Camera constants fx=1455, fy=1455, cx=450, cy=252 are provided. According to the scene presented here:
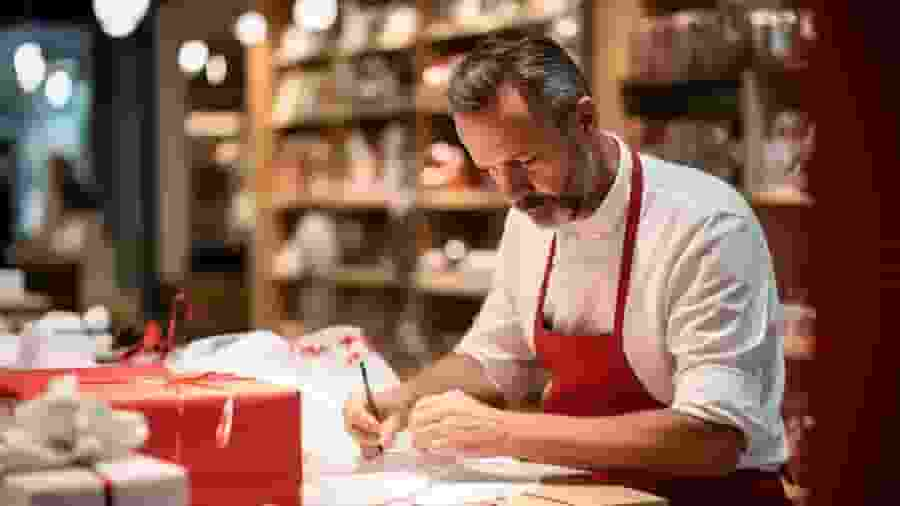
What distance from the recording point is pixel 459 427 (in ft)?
7.43

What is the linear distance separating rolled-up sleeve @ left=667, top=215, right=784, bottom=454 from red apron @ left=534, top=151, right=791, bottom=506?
10 centimetres

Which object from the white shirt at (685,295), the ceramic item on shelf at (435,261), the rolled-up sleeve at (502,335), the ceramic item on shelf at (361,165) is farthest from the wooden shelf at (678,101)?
the white shirt at (685,295)

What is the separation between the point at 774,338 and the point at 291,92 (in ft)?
19.4

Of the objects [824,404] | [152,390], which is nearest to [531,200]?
[152,390]

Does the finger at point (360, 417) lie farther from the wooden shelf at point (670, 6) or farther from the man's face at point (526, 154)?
the wooden shelf at point (670, 6)

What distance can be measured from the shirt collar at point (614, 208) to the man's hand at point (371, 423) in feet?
1.57

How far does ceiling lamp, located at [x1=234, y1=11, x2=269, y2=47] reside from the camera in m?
8.11

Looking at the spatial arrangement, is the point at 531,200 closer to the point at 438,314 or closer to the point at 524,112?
the point at 524,112

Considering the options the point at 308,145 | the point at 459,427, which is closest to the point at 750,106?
the point at 459,427

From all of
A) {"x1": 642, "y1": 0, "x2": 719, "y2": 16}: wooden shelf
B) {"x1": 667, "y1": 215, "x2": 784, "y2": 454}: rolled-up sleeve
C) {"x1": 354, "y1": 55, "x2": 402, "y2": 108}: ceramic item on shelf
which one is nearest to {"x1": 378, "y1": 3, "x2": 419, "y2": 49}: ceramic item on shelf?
{"x1": 354, "y1": 55, "x2": 402, "y2": 108}: ceramic item on shelf

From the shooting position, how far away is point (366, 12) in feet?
24.8

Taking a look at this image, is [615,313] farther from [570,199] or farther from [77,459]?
[77,459]

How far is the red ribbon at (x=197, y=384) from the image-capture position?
206cm

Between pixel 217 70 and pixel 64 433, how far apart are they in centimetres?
747
